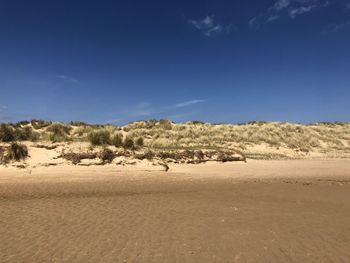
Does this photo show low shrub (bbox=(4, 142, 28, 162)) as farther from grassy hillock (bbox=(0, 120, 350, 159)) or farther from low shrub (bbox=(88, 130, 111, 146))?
low shrub (bbox=(88, 130, 111, 146))

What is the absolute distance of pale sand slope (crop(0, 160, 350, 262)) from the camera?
22.3ft

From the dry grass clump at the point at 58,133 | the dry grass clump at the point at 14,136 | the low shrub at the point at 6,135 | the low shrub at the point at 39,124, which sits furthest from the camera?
the low shrub at the point at 39,124

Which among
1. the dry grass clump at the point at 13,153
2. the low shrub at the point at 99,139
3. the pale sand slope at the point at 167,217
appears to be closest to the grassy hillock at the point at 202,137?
the low shrub at the point at 99,139

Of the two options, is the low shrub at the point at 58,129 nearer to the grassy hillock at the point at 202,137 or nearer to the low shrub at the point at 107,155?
the grassy hillock at the point at 202,137

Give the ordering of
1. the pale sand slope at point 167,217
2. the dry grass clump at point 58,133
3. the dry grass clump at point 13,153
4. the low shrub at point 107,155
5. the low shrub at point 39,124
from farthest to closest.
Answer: the low shrub at point 39,124 → the dry grass clump at point 58,133 → the low shrub at point 107,155 → the dry grass clump at point 13,153 → the pale sand slope at point 167,217

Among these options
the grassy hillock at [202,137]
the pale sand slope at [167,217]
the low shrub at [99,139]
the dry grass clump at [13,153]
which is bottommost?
the pale sand slope at [167,217]

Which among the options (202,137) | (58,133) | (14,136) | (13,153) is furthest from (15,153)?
(202,137)

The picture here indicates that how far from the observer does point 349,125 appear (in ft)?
182

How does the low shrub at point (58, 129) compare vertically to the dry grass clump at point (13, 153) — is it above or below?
above

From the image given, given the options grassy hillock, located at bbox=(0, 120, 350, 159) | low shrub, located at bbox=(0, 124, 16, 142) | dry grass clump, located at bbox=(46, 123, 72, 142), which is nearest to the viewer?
low shrub, located at bbox=(0, 124, 16, 142)

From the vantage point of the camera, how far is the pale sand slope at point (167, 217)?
6.80 metres

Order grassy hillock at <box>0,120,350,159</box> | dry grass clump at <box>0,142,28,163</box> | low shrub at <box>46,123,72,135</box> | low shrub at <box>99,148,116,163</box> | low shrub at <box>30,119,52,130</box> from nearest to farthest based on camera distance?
dry grass clump at <box>0,142,28,163</box>, low shrub at <box>99,148,116,163</box>, grassy hillock at <box>0,120,350,159</box>, low shrub at <box>46,123,72,135</box>, low shrub at <box>30,119,52,130</box>

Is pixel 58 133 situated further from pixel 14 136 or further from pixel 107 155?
pixel 107 155

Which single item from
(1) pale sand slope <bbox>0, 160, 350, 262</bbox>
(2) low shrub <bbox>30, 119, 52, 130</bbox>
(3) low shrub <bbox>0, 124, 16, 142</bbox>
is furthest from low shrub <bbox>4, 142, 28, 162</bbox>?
(2) low shrub <bbox>30, 119, 52, 130</bbox>
